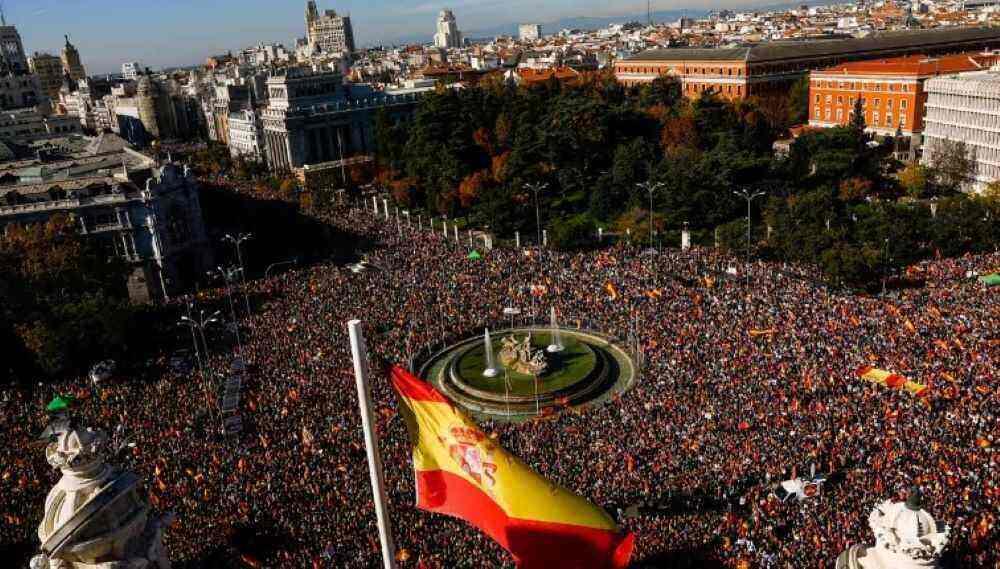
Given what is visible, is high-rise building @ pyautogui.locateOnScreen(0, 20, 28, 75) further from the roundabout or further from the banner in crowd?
the banner in crowd

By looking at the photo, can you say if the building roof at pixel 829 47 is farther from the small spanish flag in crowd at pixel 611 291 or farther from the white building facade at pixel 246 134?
the small spanish flag in crowd at pixel 611 291

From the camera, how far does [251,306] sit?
139ft

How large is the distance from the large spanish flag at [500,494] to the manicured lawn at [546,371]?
21009 mm

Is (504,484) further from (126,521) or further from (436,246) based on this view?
(436,246)

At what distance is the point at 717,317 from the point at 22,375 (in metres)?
32.5

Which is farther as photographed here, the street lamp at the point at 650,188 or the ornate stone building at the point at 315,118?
the ornate stone building at the point at 315,118

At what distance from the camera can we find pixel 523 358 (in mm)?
34719

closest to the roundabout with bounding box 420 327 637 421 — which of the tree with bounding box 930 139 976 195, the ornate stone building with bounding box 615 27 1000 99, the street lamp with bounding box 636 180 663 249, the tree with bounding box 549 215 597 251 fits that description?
the tree with bounding box 549 215 597 251

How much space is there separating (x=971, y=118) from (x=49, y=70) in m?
191

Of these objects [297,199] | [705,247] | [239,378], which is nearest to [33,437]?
[239,378]

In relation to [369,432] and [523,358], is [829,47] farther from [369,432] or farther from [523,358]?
[369,432]

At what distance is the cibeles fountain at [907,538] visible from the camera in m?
9.41

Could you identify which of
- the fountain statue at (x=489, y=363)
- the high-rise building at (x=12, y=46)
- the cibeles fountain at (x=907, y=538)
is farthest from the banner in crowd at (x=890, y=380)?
the high-rise building at (x=12, y=46)

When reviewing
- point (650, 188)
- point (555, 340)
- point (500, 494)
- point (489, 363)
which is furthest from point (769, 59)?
point (500, 494)
